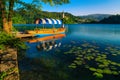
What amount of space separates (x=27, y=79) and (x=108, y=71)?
6.98 metres

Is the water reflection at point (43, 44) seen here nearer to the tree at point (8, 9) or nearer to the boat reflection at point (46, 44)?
the boat reflection at point (46, 44)

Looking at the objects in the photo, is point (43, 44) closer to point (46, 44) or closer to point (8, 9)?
point (46, 44)

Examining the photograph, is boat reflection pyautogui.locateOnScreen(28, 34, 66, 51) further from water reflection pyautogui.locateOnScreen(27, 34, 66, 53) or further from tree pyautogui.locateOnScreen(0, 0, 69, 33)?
tree pyautogui.locateOnScreen(0, 0, 69, 33)

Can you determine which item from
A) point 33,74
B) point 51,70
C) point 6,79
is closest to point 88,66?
point 51,70

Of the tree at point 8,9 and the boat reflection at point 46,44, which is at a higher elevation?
the tree at point 8,9

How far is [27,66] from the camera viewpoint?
16609mm

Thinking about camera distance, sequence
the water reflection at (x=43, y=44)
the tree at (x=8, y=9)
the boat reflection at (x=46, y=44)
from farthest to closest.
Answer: the boat reflection at (x=46, y=44), the water reflection at (x=43, y=44), the tree at (x=8, y=9)

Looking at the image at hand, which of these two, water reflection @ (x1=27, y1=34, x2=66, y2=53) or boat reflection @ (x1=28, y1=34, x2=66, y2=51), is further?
boat reflection @ (x1=28, y1=34, x2=66, y2=51)

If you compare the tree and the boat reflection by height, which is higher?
the tree

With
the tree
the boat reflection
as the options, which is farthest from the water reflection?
the tree

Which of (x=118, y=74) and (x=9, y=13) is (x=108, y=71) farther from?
(x=9, y=13)

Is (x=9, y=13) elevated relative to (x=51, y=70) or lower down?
elevated

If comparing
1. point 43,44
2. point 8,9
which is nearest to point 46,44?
Result: point 43,44

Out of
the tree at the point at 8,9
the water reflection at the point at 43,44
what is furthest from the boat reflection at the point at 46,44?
the tree at the point at 8,9
